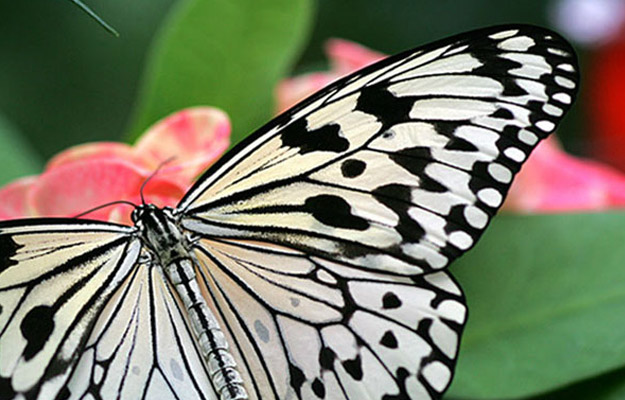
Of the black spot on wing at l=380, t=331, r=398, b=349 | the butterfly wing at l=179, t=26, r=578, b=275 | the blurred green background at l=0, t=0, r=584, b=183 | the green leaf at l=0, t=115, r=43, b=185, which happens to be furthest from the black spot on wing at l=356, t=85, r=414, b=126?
the blurred green background at l=0, t=0, r=584, b=183

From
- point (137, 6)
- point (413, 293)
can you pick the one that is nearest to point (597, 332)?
point (413, 293)

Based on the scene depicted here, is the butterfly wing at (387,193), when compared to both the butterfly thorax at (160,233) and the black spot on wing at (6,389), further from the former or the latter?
the black spot on wing at (6,389)

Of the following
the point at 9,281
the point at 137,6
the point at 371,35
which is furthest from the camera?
the point at 371,35

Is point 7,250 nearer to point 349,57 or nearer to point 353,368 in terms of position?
point 353,368

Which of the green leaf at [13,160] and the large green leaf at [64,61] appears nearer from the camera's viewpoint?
the green leaf at [13,160]

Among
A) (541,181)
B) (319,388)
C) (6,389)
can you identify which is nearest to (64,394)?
(6,389)

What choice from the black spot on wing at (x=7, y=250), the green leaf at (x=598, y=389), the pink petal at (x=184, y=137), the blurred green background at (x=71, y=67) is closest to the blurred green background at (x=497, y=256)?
the green leaf at (x=598, y=389)

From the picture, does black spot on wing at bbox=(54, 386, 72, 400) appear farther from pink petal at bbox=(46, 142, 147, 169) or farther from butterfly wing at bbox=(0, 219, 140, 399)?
pink petal at bbox=(46, 142, 147, 169)

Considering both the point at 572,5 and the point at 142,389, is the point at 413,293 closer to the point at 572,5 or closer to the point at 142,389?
the point at 142,389
